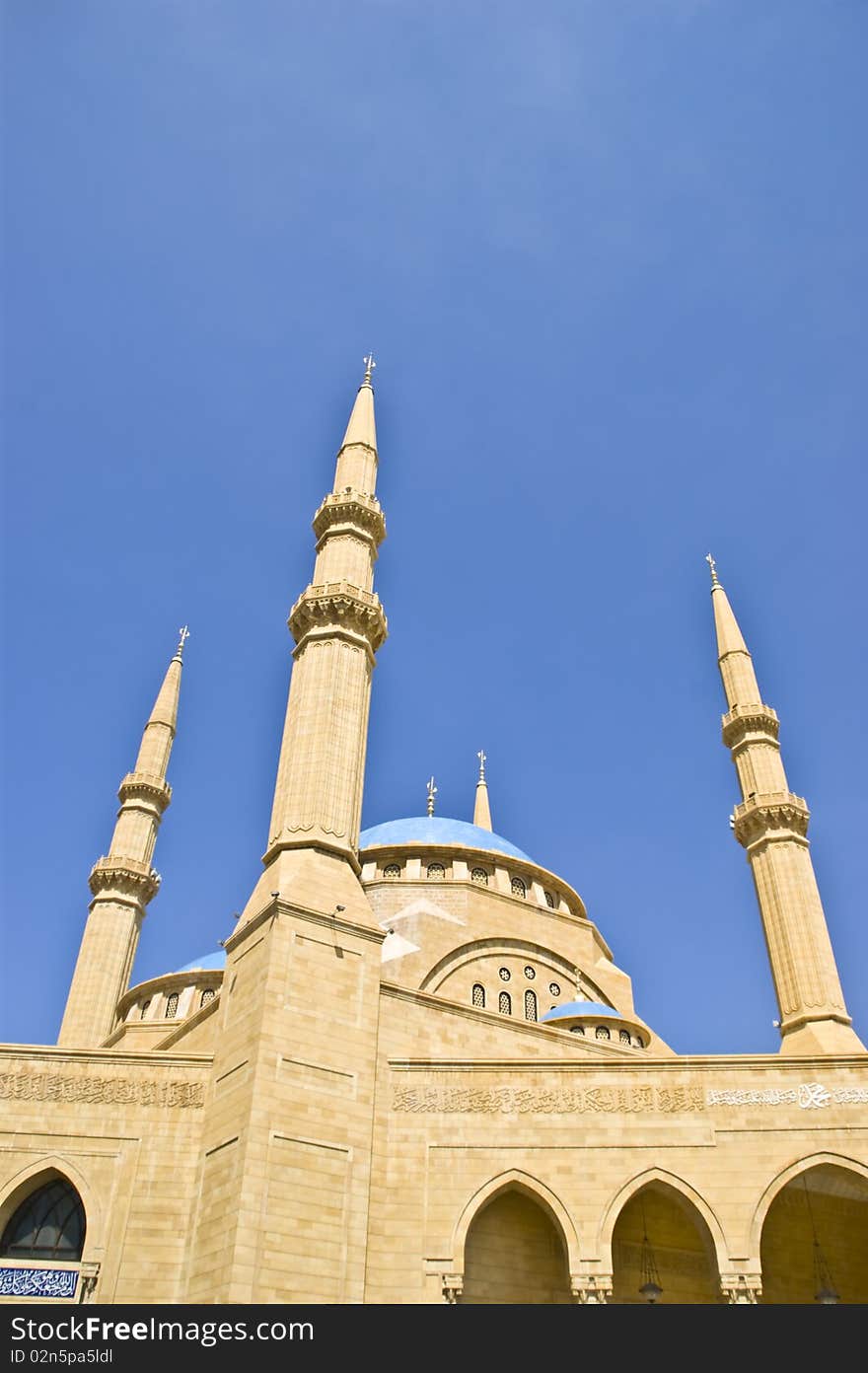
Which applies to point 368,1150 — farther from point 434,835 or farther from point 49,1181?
point 434,835

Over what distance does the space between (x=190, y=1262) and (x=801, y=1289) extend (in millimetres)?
10066

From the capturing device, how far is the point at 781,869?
25188mm

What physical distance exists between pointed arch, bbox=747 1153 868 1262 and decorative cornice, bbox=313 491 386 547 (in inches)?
616

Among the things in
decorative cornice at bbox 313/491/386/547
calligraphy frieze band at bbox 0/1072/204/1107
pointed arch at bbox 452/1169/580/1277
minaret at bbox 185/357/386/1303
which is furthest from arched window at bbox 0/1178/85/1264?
decorative cornice at bbox 313/491/386/547

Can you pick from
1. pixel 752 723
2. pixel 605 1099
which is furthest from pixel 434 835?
pixel 605 1099

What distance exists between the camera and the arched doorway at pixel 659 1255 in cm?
1590

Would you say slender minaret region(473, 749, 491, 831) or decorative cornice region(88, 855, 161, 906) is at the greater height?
slender minaret region(473, 749, 491, 831)

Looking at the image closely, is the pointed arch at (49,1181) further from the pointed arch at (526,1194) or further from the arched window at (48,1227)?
the pointed arch at (526,1194)

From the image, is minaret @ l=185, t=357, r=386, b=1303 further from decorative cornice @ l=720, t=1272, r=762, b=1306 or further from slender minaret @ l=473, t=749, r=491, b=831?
slender minaret @ l=473, t=749, r=491, b=831

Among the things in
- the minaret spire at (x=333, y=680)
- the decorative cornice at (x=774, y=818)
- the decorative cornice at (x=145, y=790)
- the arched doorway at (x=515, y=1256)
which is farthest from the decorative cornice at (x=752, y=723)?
the decorative cornice at (x=145, y=790)

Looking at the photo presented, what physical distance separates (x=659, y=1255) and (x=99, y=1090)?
9.57 metres

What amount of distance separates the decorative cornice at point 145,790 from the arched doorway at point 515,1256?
1968cm

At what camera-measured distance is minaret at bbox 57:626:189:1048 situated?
28500mm
